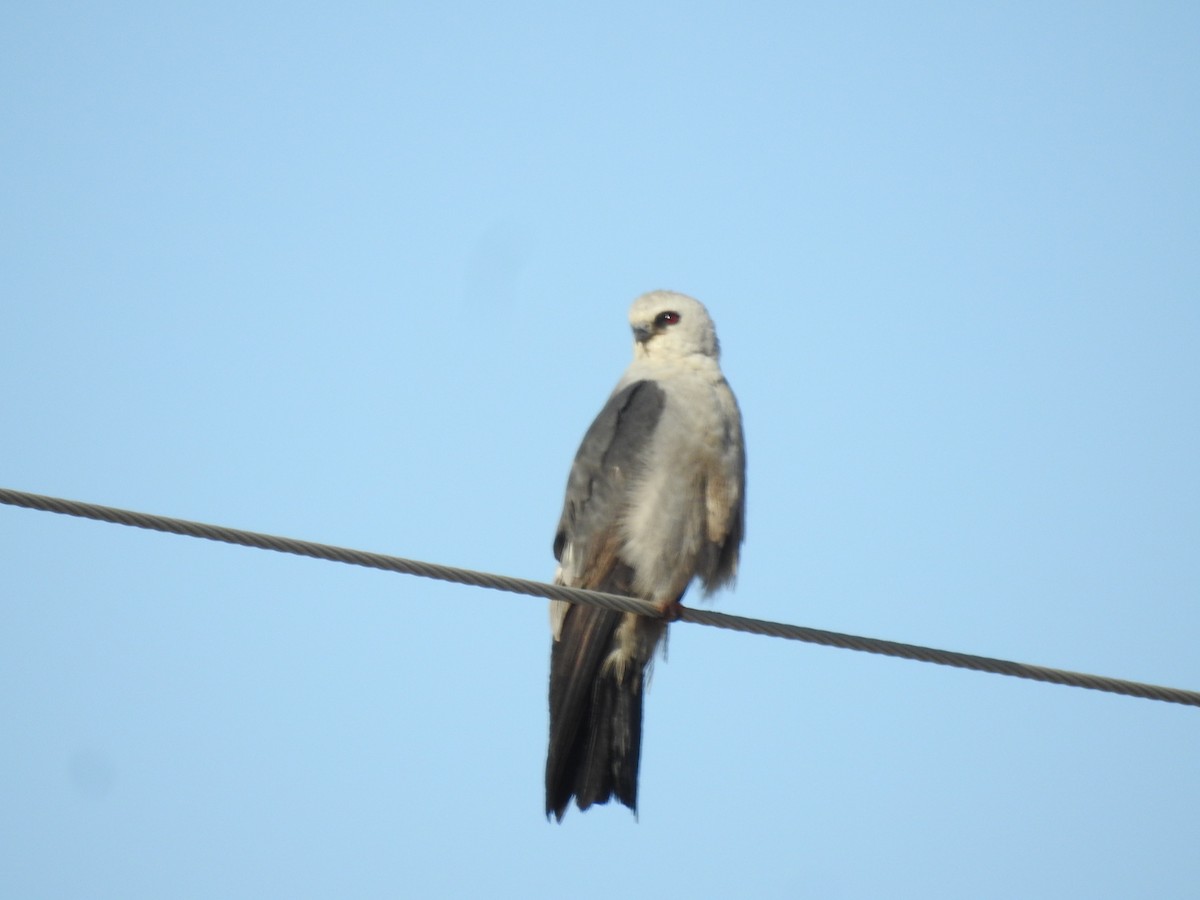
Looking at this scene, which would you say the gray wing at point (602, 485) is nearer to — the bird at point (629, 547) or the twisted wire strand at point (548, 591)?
the bird at point (629, 547)

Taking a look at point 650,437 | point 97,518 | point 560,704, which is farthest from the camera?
point 650,437

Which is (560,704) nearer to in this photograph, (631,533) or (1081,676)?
(631,533)

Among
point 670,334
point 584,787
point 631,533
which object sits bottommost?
point 584,787

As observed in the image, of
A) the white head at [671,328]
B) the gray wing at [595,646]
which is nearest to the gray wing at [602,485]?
the gray wing at [595,646]

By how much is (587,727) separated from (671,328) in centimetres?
213

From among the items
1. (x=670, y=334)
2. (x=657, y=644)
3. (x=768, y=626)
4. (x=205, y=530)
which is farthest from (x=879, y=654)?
(x=670, y=334)

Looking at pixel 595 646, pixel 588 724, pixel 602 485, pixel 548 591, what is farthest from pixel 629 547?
pixel 548 591

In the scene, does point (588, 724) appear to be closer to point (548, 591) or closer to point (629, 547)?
point (629, 547)

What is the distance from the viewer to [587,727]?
6277mm

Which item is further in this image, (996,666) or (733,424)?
(733,424)

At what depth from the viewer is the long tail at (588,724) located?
6.19m

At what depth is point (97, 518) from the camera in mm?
4602

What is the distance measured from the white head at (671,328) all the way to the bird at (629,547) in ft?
1.48

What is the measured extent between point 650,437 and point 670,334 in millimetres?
1037
